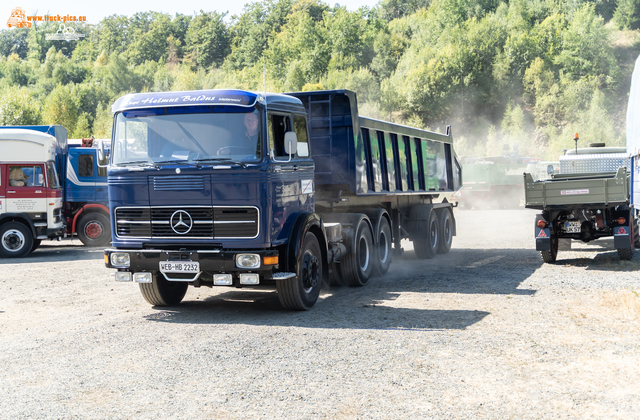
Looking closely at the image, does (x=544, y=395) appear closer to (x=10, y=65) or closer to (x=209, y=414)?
(x=209, y=414)

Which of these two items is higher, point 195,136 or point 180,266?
point 195,136

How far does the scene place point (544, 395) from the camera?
536cm

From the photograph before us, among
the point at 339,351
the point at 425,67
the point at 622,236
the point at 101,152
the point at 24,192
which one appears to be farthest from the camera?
the point at 425,67

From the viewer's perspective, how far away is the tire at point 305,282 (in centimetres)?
867

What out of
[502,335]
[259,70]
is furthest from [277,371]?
[259,70]

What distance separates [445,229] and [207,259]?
9.70m

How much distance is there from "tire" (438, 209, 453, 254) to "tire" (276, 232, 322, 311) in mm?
7503

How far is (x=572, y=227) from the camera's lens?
13.4 metres

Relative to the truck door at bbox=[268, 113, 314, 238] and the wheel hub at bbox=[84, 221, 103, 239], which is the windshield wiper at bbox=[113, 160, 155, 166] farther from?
the wheel hub at bbox=[84, 221, 103, 239]

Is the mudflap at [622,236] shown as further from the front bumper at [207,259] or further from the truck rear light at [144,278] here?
the truck rear light at [144,278]

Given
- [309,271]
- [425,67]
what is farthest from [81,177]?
[425,67]

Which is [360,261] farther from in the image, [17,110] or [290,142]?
[17,110]

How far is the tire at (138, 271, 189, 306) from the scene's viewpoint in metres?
9.37

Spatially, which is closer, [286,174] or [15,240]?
[286,174]
